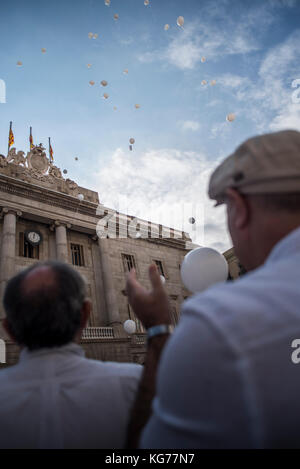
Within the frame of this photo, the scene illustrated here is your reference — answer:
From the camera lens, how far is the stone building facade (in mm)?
16734

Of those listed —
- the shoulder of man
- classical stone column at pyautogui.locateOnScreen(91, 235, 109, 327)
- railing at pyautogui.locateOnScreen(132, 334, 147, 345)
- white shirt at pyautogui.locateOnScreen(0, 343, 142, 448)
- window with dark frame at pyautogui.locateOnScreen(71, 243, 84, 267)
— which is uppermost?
window with dark frame at pyautogui.locateOnScreen(71, 243, 84, 267)

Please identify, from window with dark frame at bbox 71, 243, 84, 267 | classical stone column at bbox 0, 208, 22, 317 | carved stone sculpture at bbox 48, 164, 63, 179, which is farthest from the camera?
carved stone sculpture at bbox 48, 164, 63, 179

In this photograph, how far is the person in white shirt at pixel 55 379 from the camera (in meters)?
1.38

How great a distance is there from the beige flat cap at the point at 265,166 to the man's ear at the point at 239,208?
1.1 inches

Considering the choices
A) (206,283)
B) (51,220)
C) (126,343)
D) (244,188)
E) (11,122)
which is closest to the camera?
(244,188)

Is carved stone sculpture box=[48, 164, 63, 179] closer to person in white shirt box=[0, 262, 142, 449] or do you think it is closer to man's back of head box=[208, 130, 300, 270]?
person in white shirt box=[0, 262, 142, 449]

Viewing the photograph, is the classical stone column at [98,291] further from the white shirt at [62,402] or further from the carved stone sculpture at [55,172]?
the white shirt at [62,402]

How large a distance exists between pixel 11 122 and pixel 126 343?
18.0 meters

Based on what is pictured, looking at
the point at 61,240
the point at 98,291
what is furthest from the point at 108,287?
the point at 61,240

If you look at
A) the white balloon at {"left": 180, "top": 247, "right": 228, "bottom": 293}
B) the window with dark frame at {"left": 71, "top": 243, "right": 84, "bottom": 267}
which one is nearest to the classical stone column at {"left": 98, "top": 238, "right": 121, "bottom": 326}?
the window with dark frame at {"left": 71, "top": 243, "right": 84, "bottom": 267}

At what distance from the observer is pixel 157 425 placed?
83cm

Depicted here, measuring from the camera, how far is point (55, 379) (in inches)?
58.9
